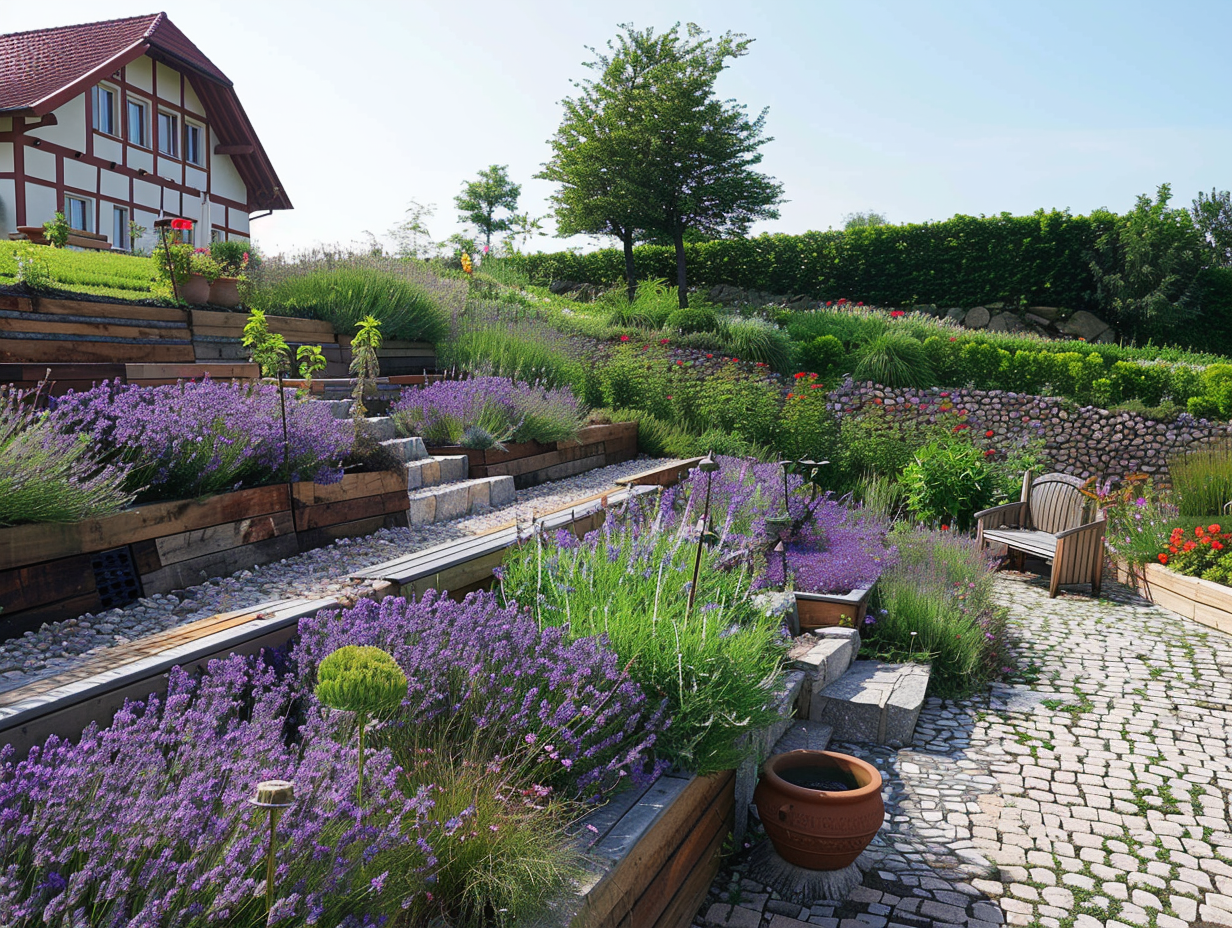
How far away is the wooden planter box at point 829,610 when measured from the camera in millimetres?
4816

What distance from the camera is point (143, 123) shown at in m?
17.9

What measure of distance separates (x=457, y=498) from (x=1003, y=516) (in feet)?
18.0

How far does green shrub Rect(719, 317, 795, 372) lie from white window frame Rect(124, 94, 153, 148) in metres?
13.9

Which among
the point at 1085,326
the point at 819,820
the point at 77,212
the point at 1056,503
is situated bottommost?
the point at 819,820

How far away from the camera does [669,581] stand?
3.60 meters

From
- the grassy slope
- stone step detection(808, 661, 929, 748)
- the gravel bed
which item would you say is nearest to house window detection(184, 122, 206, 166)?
the grassy slope

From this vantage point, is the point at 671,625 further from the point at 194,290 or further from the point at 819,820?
the point at 194,290

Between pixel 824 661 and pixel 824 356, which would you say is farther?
pixel 824 356

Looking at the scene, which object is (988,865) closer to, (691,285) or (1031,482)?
(1031,482)

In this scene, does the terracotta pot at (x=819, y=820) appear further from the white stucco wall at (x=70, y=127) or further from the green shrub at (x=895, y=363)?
the white stucco wall at (x=70, y=127)

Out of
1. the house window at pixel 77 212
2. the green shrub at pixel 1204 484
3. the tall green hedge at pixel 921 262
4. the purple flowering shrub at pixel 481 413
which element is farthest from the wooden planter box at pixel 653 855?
the house window at pixel 77 212

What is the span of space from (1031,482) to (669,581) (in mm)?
5749

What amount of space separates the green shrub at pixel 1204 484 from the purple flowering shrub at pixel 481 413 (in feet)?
18.6

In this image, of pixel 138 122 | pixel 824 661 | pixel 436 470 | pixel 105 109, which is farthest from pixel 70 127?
pixel 824 661
